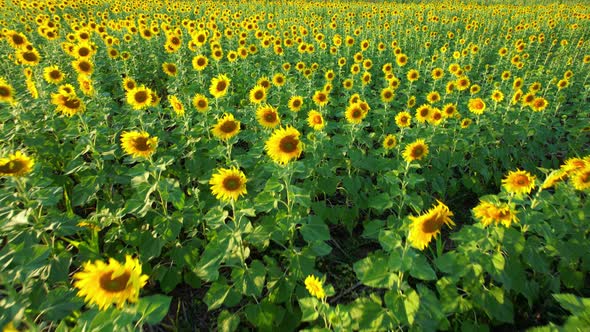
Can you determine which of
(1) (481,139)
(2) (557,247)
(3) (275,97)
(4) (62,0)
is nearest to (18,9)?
(4) (62,0)

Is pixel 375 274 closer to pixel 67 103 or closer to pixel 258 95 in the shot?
pixel 258 95

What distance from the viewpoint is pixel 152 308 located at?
1.79 metres

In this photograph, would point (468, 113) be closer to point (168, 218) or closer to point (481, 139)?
point (481, 139)

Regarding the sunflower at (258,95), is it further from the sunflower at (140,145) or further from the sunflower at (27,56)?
the sunflower at (27,56)

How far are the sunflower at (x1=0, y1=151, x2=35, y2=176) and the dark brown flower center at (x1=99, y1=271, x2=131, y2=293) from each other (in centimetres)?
177

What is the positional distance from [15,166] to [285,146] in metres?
2.46

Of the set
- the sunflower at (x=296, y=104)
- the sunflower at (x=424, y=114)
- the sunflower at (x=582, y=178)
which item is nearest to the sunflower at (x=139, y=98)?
the sunflower at (x=296, y=104)

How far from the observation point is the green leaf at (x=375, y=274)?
2.57m

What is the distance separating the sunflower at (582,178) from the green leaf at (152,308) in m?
3.77

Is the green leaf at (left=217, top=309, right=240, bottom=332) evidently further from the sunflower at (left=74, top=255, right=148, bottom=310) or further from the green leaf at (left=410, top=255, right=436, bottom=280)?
the green leaf at (left=410, top=255, right=436, bottom=280)

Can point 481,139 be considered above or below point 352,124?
below

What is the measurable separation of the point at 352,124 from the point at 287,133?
6.01 feet

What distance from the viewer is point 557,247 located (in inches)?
119

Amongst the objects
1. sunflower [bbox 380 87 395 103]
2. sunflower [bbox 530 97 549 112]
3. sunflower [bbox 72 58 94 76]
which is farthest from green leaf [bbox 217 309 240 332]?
sunflower [bbox 530 97 549 112]
